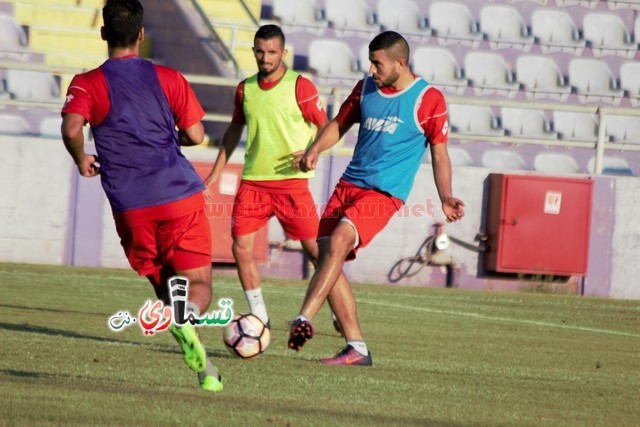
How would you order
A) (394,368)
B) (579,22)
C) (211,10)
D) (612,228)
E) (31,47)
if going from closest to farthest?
(394,368) < (612,228) < (31,47) < (211,10) < (579,22)

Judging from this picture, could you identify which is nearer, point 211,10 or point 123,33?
point 123,33

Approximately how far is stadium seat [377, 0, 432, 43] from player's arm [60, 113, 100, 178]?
1640cm

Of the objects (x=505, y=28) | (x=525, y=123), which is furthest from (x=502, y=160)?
(x=505, y=28)

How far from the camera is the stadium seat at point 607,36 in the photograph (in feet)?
76.8

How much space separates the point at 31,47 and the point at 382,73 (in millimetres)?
12992

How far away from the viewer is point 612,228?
1714 centimetres

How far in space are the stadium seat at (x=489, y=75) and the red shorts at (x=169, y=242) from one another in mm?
15781

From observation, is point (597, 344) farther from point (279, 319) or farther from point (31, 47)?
point (31, 47)

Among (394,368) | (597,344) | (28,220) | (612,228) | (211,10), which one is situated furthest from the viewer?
(211,10)

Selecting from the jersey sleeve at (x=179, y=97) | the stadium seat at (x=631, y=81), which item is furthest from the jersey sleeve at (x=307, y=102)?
the stadium seat at (x=631, y=81)

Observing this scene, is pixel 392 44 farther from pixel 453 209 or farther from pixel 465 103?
pixel 465 103

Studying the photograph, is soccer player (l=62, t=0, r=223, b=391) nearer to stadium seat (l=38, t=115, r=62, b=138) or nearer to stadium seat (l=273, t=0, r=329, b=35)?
stadium seat (l=38, t=115, r=62, b=138)

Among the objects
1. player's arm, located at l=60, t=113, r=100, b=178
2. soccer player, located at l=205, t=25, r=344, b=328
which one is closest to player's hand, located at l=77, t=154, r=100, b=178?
player's arm, located at l=60, t=113, r=100, b=178

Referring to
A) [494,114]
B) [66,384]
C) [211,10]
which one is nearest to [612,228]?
[494,114]
